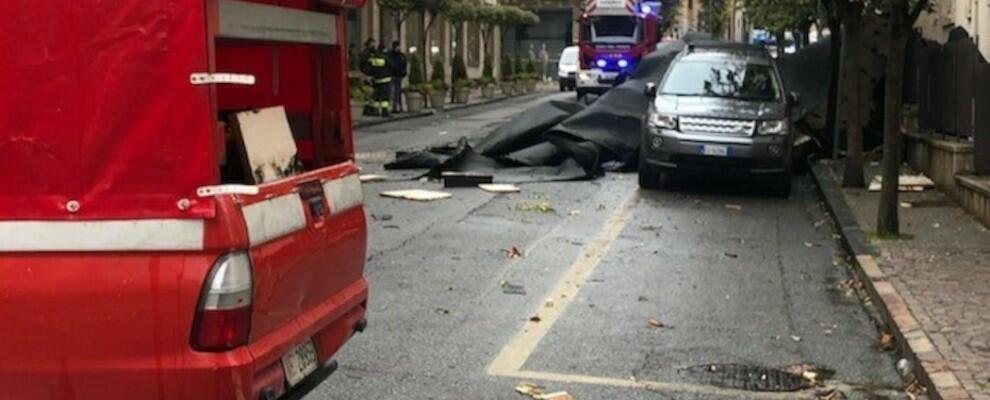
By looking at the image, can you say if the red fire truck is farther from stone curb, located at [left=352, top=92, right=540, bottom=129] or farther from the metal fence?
stone curb, located at [left=352, top=92, right=540, bottom=129]

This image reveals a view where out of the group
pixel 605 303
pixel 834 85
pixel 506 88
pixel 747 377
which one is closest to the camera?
pixel 747 377

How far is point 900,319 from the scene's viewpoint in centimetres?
777

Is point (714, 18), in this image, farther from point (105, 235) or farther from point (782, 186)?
point (105, 235)

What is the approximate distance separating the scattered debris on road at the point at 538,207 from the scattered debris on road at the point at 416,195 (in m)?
1.14

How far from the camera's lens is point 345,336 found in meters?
5.30

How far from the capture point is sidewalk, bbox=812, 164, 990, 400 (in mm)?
6656

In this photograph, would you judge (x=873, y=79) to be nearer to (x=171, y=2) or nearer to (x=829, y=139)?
(x=829, y=139)

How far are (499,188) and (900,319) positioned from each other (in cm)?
846

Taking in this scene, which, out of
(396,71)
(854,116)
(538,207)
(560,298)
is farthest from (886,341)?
(396,71)

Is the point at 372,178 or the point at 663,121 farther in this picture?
the point at 372,178

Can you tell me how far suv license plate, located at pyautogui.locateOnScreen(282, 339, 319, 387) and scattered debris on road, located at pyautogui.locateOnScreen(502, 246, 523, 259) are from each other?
5879 mm

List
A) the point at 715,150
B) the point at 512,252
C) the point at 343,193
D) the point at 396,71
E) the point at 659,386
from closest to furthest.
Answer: the point at 343,193 < the point at 659,386 < the point at 512,252 < the point at 715,150 < the point at 396,71

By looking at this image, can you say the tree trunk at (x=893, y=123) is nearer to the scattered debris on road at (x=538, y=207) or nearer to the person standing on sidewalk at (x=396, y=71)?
the scattered debris on road at (x=538, y=207)

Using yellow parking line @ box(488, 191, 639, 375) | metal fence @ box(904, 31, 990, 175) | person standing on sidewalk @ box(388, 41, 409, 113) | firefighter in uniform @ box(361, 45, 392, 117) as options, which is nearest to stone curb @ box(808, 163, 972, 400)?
metal fence @ box(904, 31, 990, 175)
